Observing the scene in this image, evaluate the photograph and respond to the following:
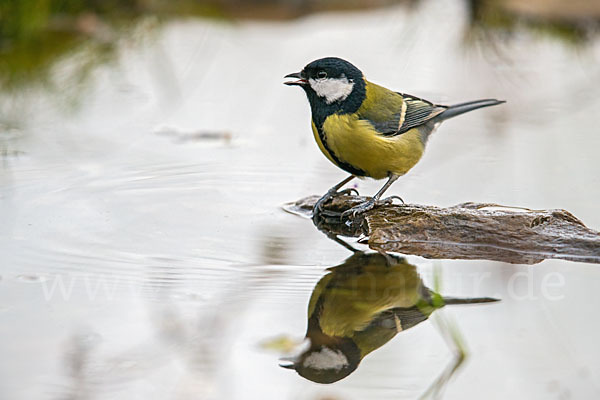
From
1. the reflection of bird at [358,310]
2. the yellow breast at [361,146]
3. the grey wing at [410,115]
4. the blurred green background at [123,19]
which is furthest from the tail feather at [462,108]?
the blurred green background at [123,19]

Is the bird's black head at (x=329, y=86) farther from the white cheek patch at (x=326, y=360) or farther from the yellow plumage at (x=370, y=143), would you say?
the white cheek patch at (x=326, y=360)

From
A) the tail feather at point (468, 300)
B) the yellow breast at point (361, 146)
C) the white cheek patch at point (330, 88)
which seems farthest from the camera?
the white cheek patch at point (330, 88)

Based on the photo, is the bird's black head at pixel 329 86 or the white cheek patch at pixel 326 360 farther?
the bird's black head at pixel 329 86

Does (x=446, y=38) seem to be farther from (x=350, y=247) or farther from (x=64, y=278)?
(x=64, y=278)

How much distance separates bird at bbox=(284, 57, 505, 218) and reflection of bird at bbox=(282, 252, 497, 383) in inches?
22.2

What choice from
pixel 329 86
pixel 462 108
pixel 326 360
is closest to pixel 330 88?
pixel 329 86

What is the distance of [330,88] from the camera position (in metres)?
3.77

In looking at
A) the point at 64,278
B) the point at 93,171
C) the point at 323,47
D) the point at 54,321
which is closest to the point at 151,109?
the point at 93,171

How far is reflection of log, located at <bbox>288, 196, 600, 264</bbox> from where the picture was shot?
3.43 meters

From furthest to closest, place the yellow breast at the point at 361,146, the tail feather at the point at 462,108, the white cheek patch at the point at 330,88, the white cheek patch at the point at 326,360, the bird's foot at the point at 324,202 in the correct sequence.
A: the tail feather at the point at 462,108
the bird's foot at the point at 324,202
the white cheek patch at the point at 330,88
the yellow breast at the point at 361,146
the white cheek patch at the point at 326,360

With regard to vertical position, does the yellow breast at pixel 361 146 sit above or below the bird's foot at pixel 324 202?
above

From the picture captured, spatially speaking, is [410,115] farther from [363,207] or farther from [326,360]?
[326,360]

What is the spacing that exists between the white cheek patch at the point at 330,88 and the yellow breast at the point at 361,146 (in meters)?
0.11

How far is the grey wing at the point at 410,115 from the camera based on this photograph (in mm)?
3879
